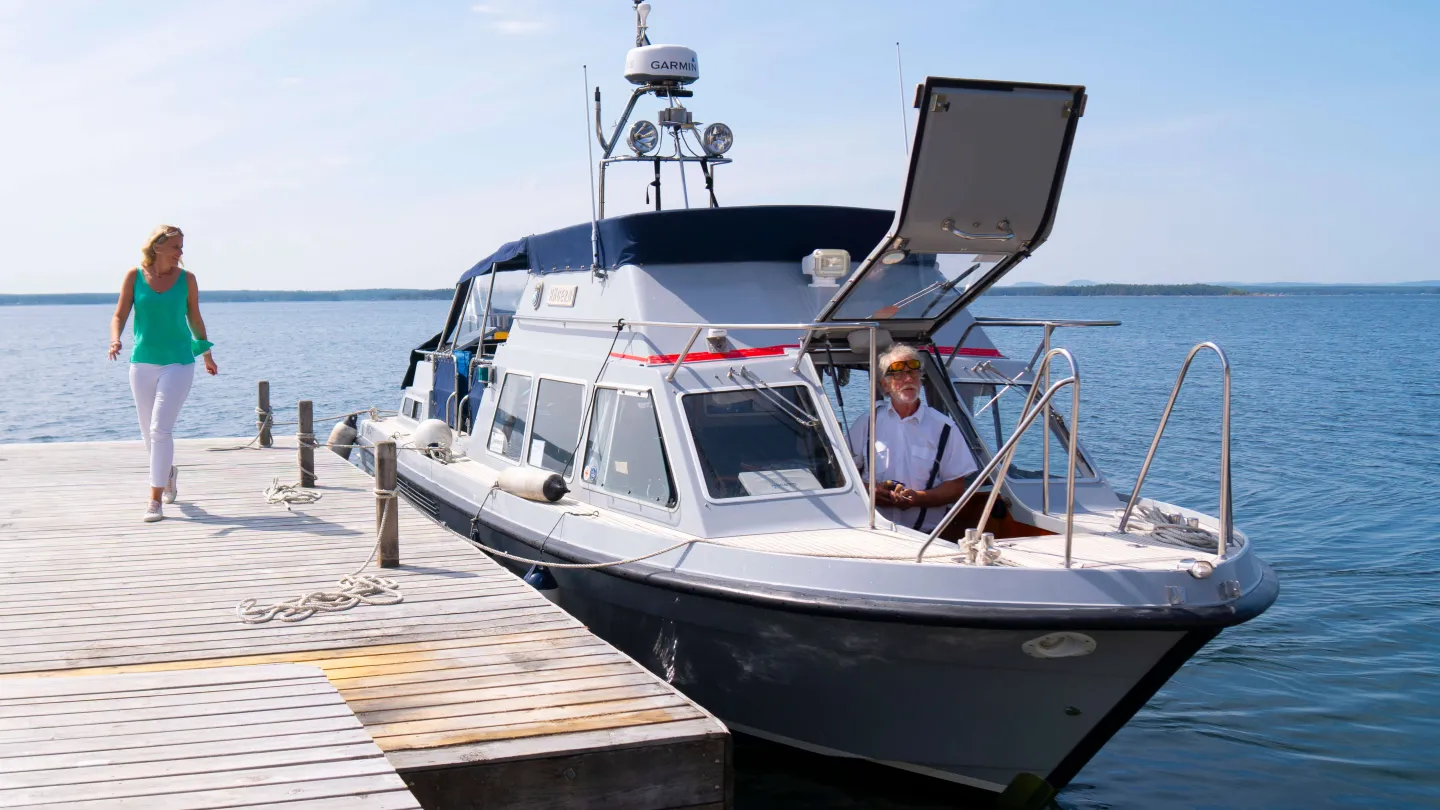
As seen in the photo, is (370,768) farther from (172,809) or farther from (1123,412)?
(1123,412)

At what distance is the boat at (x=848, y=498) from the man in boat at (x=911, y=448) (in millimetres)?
196

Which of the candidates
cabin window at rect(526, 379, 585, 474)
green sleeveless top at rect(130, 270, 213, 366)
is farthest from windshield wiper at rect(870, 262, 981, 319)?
green sleeveless top at rect(130, 270, 213, 366)

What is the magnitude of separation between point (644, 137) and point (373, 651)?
520cm

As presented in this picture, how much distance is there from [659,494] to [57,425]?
2462 centimetres

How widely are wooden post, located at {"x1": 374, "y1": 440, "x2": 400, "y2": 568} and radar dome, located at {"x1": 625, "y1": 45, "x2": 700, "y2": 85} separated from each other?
161 inches

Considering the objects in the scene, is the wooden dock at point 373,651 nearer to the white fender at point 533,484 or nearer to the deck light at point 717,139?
the white fender at point 533,484

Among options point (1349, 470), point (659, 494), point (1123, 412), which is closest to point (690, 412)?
point (659, 494)

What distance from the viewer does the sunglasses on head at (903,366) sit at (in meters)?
6.66

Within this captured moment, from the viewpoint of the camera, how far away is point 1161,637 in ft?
17.6

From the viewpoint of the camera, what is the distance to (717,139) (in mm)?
9719

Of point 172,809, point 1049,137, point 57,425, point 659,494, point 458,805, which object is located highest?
point 1049,137

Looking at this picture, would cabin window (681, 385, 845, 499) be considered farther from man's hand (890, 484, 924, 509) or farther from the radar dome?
the radar dome

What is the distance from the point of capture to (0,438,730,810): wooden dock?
14.5ft

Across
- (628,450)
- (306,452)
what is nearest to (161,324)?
(306,452)
